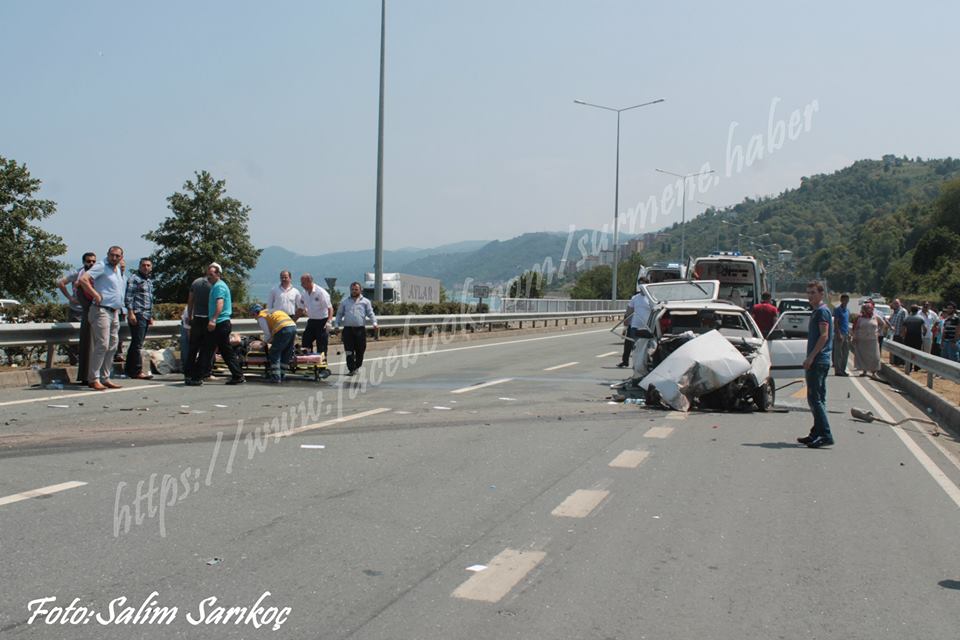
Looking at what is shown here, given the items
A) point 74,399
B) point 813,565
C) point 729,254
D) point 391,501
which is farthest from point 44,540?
point 729,254

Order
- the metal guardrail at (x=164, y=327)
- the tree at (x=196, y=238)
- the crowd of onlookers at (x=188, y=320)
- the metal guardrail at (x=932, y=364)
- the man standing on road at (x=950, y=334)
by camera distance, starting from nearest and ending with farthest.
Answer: the crowd of onlookers at (x=188, y=320)
the metal guardrail at (x=164, y=327)
the metal guardrail at (x=932, y=364)
the man standing on road at (x=950, y=334)
the tree at (x=196, y=238)

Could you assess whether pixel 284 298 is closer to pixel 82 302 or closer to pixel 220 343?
pixel 220 343

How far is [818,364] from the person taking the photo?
10125 mm

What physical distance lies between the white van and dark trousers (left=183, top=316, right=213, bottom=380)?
1599 centimetres

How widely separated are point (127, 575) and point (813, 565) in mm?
3835

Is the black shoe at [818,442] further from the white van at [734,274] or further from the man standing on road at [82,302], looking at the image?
the white van at [734,274]

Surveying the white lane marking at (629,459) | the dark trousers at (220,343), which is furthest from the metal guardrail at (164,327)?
the white lane marking at (629,459)

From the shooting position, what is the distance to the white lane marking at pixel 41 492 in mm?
6359

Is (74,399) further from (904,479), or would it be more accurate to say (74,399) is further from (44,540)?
(904,479)

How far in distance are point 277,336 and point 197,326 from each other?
125 centimetres

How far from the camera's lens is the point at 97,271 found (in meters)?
12.8

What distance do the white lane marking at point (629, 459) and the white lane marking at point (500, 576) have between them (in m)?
3.01

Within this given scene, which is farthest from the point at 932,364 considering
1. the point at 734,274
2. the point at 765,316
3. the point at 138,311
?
the point at 138,311

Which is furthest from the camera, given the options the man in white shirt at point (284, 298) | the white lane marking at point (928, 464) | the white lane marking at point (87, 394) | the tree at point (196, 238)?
the tree at point (196, 238)
